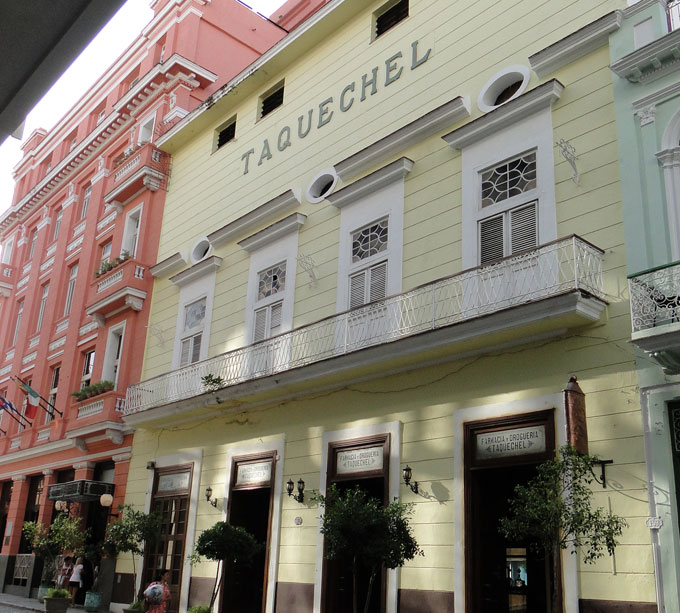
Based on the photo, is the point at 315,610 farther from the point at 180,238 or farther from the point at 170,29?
the point at 170,29

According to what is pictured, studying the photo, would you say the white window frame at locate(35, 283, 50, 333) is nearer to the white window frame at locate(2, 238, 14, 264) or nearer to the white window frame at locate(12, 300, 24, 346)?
the white window frame at locate(12, 300, 24, 346)

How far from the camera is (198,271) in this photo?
59.6 ft

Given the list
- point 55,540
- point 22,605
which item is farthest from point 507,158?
point 22,605

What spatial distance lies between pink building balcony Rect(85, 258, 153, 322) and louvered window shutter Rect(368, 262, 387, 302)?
335 inches

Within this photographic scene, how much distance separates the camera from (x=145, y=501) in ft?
56.9

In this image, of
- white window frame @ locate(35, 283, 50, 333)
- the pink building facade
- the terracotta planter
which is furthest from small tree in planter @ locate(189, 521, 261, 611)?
white window frame @ locate(35, 283, 50, 333)

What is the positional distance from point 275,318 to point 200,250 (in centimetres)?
427

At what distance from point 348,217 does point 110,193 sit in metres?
10.8

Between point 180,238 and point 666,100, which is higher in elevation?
point 180,238

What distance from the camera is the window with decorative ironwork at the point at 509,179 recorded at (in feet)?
38.4

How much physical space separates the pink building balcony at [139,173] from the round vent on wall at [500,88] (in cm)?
1132

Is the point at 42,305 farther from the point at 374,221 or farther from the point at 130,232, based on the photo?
the point at 374,221

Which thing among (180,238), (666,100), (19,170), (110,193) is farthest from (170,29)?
(666,100)

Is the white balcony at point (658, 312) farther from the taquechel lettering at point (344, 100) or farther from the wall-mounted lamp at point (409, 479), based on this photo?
the taquechel lettering at point (344, 100)
